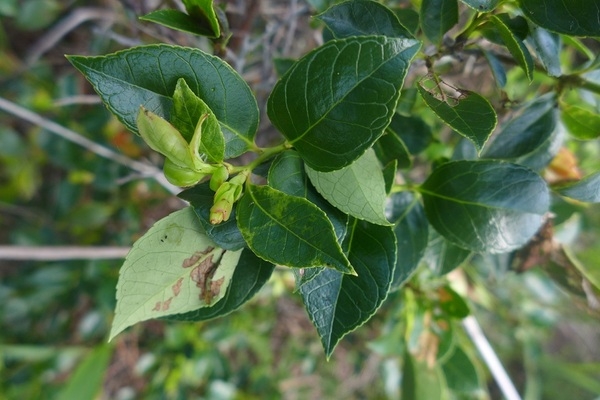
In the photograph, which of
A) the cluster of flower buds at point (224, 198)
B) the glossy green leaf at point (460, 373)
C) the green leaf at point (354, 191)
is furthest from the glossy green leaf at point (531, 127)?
the glossy green leaf at point (460, 373)

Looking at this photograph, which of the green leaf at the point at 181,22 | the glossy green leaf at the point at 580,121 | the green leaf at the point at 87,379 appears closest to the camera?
the green leaf at the point at 181,22

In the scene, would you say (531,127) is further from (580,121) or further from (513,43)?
(513,43)

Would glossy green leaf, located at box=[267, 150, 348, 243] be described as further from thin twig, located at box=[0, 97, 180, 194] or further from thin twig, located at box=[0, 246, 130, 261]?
thin twig, located at box=[0, 246, 130, 261]

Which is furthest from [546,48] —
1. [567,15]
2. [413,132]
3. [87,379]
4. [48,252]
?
[87,379]

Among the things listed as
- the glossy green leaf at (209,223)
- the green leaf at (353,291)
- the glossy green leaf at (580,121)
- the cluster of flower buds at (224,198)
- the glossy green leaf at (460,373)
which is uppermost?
the cluster of flower buds at (224,198)

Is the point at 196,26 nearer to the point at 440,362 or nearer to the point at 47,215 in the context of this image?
the point at 440,362

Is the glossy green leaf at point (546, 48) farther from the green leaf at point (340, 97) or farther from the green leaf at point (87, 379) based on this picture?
the green leaf at point (87, 379)

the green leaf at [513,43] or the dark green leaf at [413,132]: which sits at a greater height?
the green leaf at [513,43]
